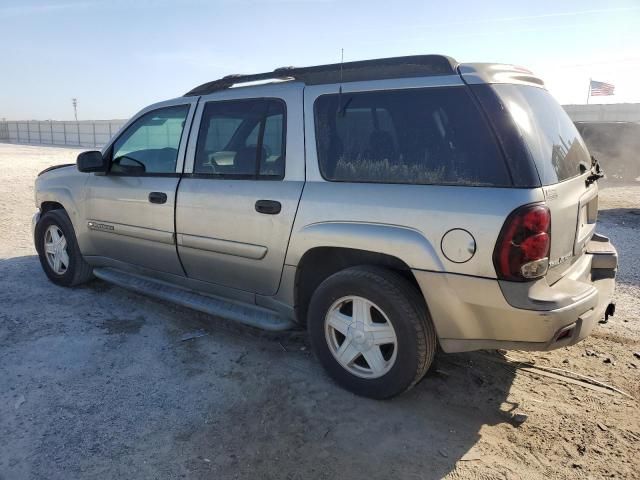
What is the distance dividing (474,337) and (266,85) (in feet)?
7.29

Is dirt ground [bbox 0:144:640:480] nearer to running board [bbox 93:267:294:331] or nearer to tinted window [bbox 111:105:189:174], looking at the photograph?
running board [bbox 93:267:294:331]

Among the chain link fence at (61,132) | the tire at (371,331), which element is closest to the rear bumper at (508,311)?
the tire at (371,331)

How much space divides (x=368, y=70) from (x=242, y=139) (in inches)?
41.9

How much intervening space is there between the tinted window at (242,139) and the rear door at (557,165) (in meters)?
1.48

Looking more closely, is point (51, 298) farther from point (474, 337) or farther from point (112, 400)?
point (474, 337)

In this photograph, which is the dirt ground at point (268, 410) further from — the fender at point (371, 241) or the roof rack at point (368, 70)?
the roof rack at point (368, 70)

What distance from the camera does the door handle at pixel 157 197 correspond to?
393 centimetres

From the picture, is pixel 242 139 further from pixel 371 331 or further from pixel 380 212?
pixel 371 331

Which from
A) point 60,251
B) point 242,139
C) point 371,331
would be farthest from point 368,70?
point 60,251

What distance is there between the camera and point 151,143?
424 centimetres

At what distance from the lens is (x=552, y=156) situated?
275 centimetres

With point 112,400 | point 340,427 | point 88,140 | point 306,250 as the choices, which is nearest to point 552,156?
point 306,250

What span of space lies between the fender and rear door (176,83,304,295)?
14 cm

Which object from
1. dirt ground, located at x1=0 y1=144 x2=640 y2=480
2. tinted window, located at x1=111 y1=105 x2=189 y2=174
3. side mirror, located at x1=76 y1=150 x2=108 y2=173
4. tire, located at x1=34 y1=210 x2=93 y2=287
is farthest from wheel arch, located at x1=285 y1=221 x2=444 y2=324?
tire, located at x1=34 y1=210 x2=93 y2=287
